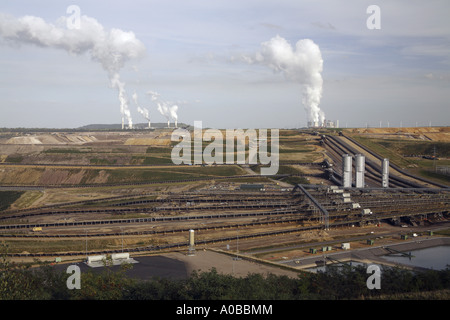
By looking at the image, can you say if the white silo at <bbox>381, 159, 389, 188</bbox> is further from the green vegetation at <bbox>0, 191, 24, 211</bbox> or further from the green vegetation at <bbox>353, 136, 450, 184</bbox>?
the green vegetation at <bbox>0, 191, 24, 211</bbox>

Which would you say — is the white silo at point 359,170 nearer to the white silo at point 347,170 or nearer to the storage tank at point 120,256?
the white silo at point 347,170

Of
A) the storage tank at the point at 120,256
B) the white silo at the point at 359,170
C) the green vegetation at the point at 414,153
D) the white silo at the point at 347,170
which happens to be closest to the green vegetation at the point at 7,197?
the storage tank at the point at 120,256

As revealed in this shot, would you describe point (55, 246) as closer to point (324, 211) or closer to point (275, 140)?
point (324, 211)

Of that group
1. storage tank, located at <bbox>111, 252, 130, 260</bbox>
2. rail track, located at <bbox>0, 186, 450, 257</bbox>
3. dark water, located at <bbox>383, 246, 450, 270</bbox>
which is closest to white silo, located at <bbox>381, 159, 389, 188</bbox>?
rail track, located at <bbox>0, 186, 450, 257</bbox>

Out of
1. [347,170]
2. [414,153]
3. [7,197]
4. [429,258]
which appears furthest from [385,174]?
[7,197]

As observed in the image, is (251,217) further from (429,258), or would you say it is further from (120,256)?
(429,258)

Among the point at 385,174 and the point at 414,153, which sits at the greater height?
the point at 414,153

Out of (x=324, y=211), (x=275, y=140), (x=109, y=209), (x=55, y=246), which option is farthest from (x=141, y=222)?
(x=275, y=140)
